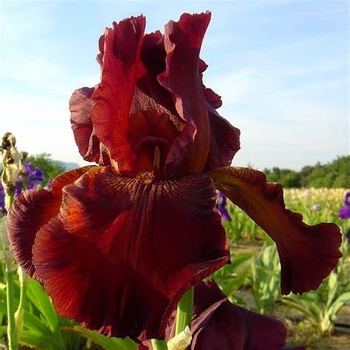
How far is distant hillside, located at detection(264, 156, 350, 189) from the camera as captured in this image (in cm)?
3184

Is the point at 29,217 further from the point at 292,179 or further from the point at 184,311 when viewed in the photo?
the point at 292,179

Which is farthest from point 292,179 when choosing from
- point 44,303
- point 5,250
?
point 5,250

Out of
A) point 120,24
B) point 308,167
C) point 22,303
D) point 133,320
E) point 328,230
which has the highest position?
point 308,167

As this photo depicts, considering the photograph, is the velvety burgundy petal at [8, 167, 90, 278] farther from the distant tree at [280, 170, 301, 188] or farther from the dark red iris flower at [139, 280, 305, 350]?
the distant tree at [280, 170, 301, 188]

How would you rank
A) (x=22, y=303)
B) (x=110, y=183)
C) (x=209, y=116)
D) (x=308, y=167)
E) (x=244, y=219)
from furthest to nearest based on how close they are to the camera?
(x=308, y=167)
(x=244, y=219)
(x=22, y=303)
(x=209, y=116)
(x=110, y=183)

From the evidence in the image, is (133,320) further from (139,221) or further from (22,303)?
(22,303)

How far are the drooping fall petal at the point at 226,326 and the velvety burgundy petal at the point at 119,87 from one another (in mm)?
341

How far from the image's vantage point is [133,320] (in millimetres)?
757

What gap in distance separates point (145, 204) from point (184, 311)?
0.70 ft

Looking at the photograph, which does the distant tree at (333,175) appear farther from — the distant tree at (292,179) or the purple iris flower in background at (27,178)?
the purple iris flower in background at (27,178)

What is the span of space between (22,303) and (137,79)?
3.86 feet

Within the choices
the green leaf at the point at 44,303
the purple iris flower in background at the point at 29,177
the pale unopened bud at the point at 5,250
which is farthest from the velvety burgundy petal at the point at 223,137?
the purple iris flower in background at the point at 29,177

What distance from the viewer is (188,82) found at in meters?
0.94

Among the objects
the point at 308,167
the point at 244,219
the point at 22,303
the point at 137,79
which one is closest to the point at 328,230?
the point at 137,79
